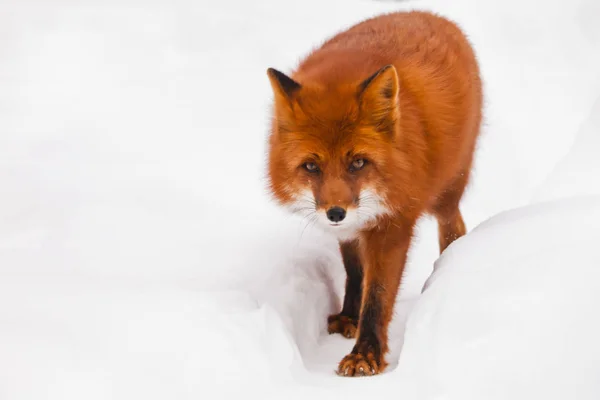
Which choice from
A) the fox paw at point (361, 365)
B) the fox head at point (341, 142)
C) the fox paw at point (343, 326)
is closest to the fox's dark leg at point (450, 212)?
the fox paw at point (343, 326)

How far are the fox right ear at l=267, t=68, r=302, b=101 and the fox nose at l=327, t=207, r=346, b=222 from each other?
0.61 metres

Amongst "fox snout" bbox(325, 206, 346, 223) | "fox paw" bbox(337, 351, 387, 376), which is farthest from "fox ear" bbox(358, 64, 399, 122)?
"fox paw" bbox(337, 351, 387, 376)

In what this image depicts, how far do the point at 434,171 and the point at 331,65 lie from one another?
773 millimetres

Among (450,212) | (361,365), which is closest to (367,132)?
(361,365)

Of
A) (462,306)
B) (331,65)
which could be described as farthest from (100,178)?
(462,306)

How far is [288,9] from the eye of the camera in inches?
313

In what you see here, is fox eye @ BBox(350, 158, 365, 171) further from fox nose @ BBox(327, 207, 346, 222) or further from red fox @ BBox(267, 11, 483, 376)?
fox nose @ BBox(327, 207, 346, 222)

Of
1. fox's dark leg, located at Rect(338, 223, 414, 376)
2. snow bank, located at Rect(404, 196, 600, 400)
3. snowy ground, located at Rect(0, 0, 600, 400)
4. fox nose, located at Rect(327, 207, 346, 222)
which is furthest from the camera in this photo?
fox's dark leg, located at Rect(338, 223, 414, 376)

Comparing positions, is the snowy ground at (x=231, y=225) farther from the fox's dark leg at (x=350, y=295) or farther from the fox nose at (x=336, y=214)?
the fox nose at (x=336, y=214)

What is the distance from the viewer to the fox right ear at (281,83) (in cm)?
325

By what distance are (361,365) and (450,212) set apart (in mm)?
1614

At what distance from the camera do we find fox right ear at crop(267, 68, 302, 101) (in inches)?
128

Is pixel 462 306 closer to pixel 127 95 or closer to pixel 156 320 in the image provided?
pixel 156 320

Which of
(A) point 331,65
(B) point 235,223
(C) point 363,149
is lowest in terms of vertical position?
(B) point 235,223
